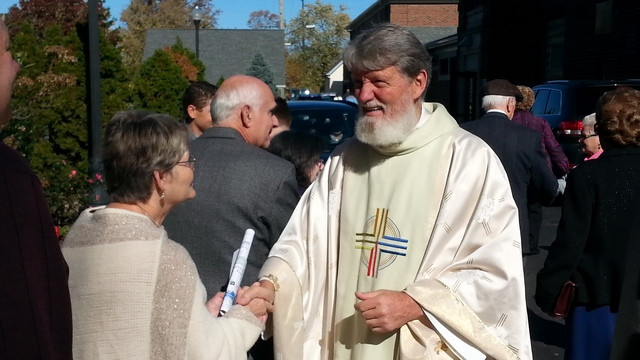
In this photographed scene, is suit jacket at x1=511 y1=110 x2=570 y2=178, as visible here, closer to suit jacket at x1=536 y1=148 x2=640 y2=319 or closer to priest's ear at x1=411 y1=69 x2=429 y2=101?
suit jacket at x1=536 y1=148 x2=640 y2=319

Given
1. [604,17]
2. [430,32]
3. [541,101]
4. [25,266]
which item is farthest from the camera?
[430,32]

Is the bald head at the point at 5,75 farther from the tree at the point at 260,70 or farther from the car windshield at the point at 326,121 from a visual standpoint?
the tree at the point at 260,70

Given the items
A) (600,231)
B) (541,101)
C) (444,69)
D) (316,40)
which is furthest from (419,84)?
(316,40)

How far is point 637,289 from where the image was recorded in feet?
7.93

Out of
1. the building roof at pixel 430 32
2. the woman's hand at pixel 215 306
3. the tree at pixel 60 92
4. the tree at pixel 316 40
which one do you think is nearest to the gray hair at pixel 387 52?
the woman's hand at pixel 215 306

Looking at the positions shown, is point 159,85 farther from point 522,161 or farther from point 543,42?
point 543,42

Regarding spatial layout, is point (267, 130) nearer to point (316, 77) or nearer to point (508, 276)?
point (508, 276)

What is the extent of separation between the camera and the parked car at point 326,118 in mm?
11031

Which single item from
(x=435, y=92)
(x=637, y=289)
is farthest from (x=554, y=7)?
(x=637, y=289)

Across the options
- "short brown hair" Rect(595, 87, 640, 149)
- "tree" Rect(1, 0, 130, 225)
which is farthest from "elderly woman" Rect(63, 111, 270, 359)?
"tree" Rect(1, 0, 130, 225)

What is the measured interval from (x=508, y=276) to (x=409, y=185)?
484 millimetres

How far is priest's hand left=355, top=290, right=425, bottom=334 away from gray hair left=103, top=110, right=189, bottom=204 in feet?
2.49

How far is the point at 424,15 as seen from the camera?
60.1 meters

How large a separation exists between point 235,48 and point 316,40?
13459 millimetres
